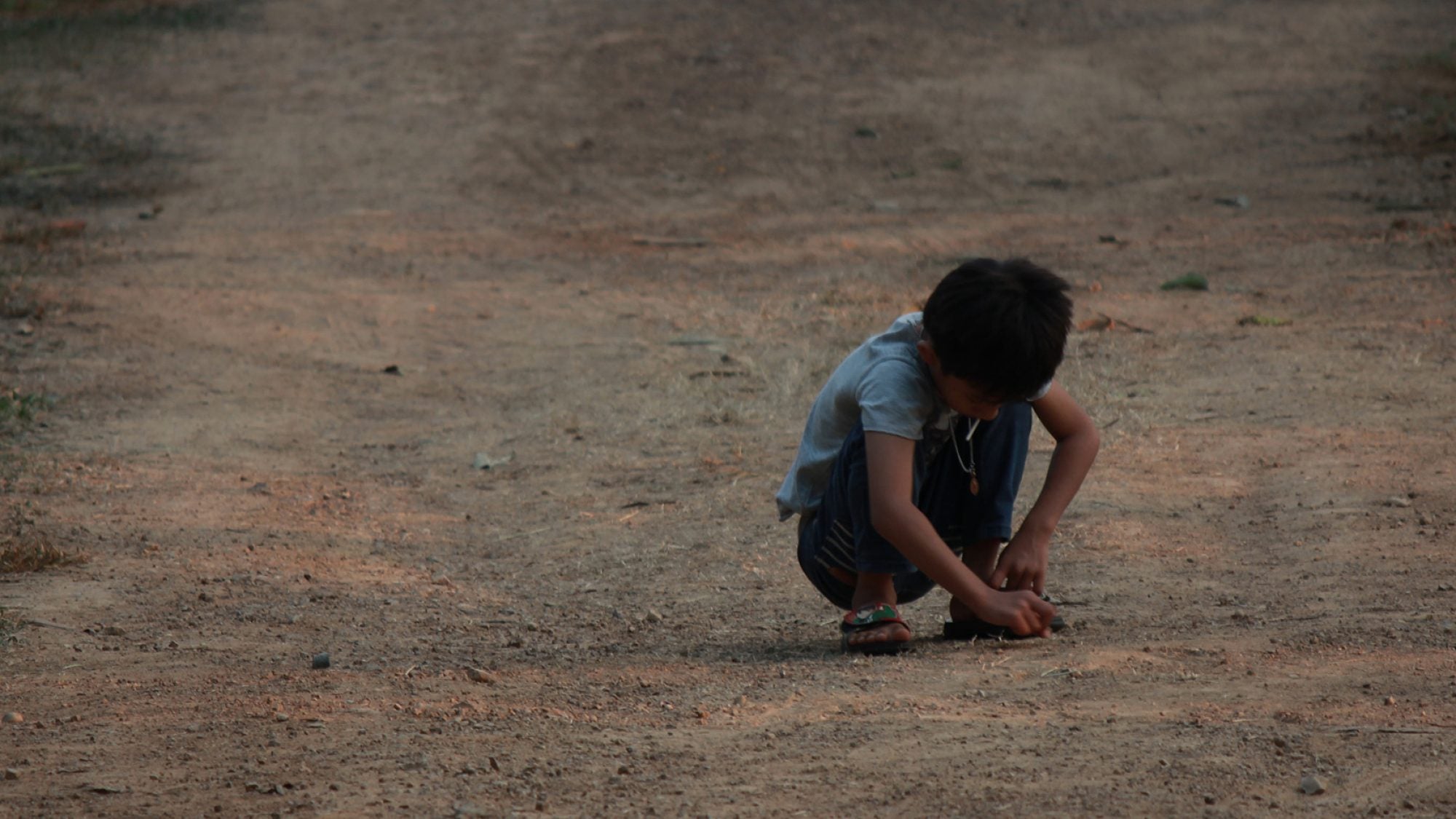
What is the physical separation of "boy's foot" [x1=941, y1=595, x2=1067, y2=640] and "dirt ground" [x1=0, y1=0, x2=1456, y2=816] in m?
0.06

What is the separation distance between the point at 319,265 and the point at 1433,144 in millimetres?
7808

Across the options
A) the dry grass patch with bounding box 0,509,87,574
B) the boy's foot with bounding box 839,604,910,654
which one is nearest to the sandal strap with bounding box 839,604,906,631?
the boy's foot with bounding box 839,604,910,654

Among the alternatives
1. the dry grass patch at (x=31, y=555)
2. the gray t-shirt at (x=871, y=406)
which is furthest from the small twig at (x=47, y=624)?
the gray t-shirt at (x=871, y=406)

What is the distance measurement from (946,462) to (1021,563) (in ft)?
0.88

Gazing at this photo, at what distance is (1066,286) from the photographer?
9.04 feet

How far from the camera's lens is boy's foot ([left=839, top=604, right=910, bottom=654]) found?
3092 millimetres

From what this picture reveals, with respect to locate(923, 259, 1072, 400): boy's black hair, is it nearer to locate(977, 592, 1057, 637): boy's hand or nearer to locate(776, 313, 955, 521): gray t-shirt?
locate(776, 313, 955, 521): gray t-shirt

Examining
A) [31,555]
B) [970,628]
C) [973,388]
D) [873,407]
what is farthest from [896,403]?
[31,555]

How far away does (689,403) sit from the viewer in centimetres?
598

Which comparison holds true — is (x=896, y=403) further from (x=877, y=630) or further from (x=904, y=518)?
(x=877, y=630)

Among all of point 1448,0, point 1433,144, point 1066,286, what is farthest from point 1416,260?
point 1448,0

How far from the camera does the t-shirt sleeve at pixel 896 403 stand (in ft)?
9.40

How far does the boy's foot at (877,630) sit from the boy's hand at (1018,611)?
0.20 metres

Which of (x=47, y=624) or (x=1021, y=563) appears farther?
(x=47, y=624)
